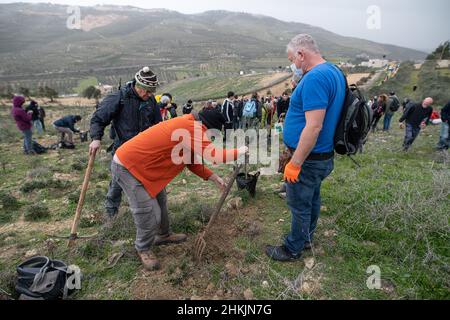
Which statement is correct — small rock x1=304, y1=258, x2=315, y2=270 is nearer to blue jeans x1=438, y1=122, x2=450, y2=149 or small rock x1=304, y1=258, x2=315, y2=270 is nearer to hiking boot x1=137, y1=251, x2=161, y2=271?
hiking boot x1=137, y1=251, x2=161, y2=271

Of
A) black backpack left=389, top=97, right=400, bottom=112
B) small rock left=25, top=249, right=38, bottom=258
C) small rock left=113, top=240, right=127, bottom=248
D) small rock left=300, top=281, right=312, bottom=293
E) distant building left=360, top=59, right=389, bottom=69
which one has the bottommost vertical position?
small rock left=25, top=249, right=38, bottom=258

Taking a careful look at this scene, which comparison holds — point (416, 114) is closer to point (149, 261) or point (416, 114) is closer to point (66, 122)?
point (149, 261)

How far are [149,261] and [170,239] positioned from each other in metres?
0.51

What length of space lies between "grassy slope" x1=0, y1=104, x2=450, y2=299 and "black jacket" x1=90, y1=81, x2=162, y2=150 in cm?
115

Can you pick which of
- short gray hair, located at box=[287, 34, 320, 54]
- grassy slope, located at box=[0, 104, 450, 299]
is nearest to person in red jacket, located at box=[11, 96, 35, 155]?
grassy slope, located at box=[0, 104, 450, 299]

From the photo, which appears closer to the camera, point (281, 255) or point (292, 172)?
point (292, 172)

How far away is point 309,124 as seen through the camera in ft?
7.80

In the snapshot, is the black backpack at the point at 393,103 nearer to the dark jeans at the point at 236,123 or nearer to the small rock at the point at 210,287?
the dark jeans at the point at 236,123

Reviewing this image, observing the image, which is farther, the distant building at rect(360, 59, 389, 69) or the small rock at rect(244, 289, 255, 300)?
the distant building at rect(360, 59, 389, 69)

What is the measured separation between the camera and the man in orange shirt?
271 centimetres

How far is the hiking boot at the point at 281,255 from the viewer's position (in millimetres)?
3122

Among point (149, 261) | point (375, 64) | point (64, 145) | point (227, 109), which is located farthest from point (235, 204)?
point (375, 64)

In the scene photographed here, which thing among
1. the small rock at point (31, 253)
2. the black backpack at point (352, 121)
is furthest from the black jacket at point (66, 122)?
the black backpack at point (352, 121)
